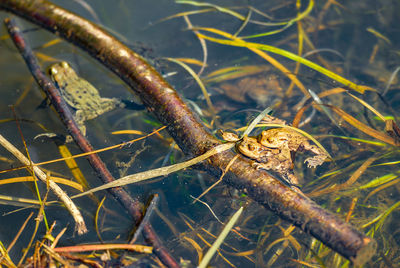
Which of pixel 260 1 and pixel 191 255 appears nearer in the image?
pixel 191 255

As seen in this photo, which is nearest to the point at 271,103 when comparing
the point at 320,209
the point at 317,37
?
the point at 317,37

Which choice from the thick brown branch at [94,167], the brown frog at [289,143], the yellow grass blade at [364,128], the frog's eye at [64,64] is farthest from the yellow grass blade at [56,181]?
the yellow grass blade at [364,128]

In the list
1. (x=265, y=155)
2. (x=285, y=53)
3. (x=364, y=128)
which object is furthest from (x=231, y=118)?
(x=364, y=128)

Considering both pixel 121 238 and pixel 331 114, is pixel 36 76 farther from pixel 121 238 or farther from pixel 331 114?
pixel 331 114

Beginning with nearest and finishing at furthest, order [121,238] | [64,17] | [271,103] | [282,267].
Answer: [121,238] → [282,267] → [64,17] → [271,103]

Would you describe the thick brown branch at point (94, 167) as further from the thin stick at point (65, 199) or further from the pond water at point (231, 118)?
the pond water at point (231, 118)

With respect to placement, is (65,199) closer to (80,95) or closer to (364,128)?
(80,95)

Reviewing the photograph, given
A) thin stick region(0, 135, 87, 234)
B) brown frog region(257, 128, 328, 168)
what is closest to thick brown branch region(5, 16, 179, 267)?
thin stick region(0, 135, 87, 234)
